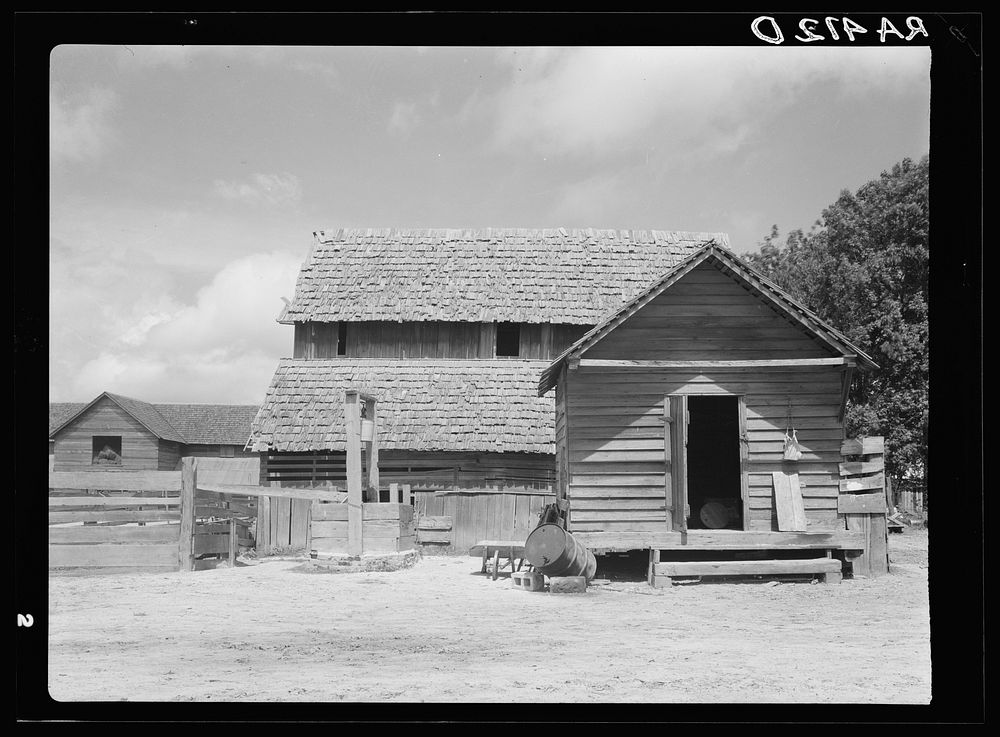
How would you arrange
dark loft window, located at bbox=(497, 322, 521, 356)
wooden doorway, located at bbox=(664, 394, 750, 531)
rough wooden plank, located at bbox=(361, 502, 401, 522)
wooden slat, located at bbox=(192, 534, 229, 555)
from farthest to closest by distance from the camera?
dark loft window, located at bbox=(497, 322, 521, 356) < wooden doorway, located at bbox=(664, 394, 750, 531) < rough wooden plank, located at bbox=(361, 502, 401, 522) < wooden slat, located at bbox=(192, 534, 229, 555)

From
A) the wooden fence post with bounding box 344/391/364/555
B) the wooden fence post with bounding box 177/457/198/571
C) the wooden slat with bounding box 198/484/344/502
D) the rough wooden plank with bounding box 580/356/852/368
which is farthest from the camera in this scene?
the wooden slat with bounding box 198/484/344/502

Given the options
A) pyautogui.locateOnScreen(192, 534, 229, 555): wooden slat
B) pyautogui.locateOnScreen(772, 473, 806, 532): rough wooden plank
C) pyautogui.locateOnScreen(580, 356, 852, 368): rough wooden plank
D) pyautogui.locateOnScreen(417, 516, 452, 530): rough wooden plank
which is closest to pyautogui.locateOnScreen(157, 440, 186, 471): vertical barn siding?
pyautogui.locateOnScreen(417, 516, 452, 530): rough wooden plank

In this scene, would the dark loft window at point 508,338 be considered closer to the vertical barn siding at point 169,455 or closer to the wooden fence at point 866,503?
the wooden fence at point 866,503

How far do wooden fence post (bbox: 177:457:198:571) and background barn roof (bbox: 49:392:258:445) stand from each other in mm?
35940

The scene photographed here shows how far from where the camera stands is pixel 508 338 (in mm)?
27047

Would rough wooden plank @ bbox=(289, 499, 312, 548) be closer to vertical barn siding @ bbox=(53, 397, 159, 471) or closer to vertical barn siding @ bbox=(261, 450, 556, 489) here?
vertical barn siding @ bbox=(261, 450, 556, 489)

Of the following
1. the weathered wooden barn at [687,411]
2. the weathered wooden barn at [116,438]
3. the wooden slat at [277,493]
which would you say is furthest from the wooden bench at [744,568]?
the weathered wooden barn at [116,438]

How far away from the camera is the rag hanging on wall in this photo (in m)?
15.5

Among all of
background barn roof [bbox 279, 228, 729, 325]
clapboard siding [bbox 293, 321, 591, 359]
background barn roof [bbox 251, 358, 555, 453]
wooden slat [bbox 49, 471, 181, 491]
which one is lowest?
wooden slat [bbox 49, 471, 181, 491]

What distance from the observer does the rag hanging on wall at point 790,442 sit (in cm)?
1550

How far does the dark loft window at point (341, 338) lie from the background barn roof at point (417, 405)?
77cm

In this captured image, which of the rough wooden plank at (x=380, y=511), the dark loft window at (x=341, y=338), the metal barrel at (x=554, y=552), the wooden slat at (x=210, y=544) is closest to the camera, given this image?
the metal barrel at (x=554, y=552)

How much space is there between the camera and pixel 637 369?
15.7 m
